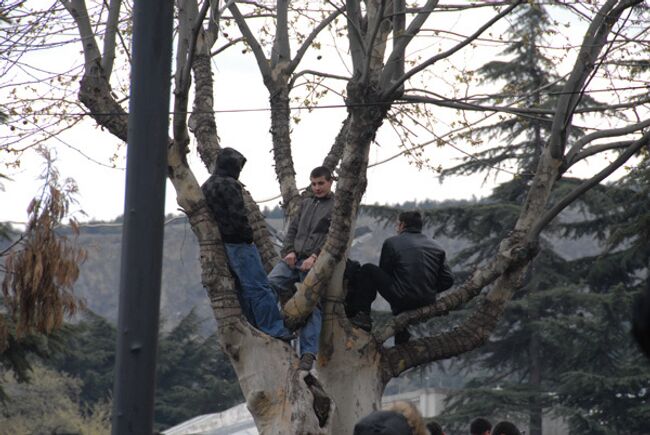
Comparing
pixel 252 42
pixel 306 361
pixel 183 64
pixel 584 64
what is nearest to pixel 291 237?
pixel 306 361

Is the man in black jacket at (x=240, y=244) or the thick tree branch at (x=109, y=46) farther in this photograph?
the thick tree branch at (x=109, y=46)

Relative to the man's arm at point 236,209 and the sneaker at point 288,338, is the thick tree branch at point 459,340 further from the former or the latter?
the man's arm at point 236,209

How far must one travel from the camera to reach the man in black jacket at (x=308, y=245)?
1032cm

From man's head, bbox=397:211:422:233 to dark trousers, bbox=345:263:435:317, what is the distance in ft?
1.66

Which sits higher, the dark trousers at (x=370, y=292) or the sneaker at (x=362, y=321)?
the dark trousers at (x=370, y=292)

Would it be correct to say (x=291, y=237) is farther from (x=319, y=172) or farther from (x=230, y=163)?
A: (x=230, y=163)

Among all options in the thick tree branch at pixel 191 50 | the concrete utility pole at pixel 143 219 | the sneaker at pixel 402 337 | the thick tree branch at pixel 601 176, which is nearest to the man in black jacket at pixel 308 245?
the sneaker at pixel 402 337

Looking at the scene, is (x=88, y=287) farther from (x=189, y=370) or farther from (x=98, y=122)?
(x=98, y=122)

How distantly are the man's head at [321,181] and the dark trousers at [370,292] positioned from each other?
2.44ft

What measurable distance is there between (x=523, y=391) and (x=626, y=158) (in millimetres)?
25076

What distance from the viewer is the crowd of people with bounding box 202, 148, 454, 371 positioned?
32.4 ft

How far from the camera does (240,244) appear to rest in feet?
32.4

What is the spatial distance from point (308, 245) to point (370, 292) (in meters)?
0.75

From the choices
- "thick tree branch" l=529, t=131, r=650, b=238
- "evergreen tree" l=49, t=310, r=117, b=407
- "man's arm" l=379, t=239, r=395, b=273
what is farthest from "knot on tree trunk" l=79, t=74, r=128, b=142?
"evergreen tree" l=49, t=310, r=117, b=407
